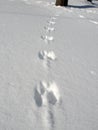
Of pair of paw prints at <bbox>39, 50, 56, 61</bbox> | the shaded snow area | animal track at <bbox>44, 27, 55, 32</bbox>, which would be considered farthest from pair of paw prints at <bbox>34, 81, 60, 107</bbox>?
animal track at <bbox>44, 27, 55, 32</bbox>

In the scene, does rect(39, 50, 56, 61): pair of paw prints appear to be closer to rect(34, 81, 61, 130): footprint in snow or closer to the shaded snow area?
the shaded snow area

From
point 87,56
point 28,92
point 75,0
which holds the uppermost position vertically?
point 28,92

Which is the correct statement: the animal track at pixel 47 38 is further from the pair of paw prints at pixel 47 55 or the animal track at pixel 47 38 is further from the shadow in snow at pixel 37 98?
the shadow in snow at pixel 37 98

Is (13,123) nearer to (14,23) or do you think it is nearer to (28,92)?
(28,92)

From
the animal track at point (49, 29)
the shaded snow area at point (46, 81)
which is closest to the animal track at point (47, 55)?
the shaded snow area at point (46, 81)

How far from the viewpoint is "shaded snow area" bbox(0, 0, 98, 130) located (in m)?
1.61

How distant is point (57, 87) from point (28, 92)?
278 millimetres

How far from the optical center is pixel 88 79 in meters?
2.26

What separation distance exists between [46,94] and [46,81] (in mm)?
215

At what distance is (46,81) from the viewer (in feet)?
6.91

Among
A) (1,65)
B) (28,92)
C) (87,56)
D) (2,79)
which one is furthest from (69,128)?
(87,56)

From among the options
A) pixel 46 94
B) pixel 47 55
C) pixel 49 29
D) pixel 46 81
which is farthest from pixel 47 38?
pixel 46 94

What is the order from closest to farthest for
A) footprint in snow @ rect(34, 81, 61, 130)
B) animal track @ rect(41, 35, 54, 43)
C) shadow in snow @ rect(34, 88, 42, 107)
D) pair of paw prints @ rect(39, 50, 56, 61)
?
footprint in snow @ rect(34, 81, 61, 130) → shadow in snow @ rect(34, 88, 42, 107) → pair of paw prints @ rect(39, 50, 56, 61) → animal track @ rect(41, 35, 54, 43)

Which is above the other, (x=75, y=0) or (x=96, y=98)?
(x=96, y=98)
